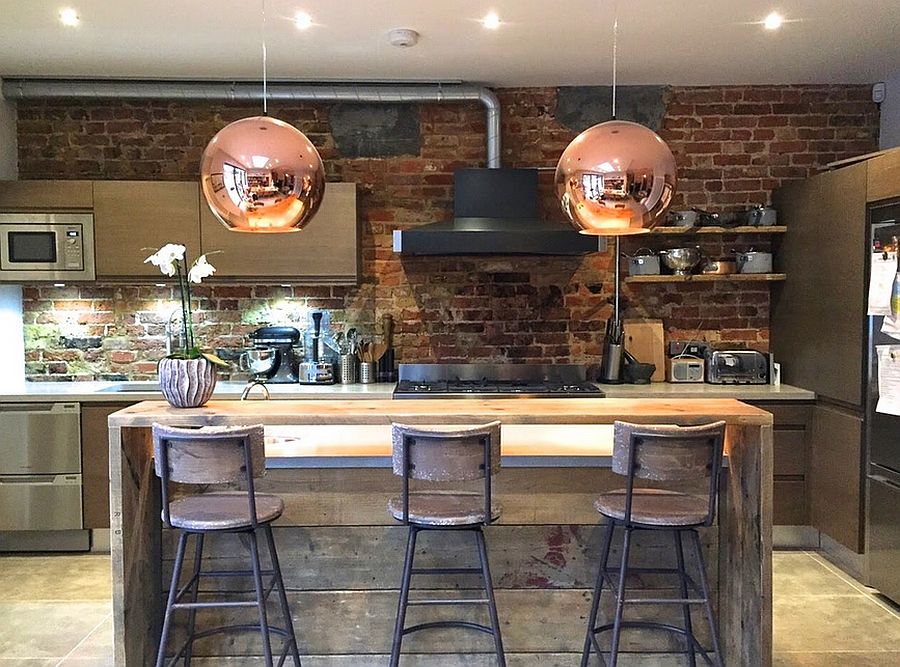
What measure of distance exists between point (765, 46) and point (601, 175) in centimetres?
253

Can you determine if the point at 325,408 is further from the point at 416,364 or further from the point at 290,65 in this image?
the point at 290,65

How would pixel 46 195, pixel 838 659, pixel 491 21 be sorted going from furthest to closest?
pixel 46 195, pixel 491 21, pixel 838 659

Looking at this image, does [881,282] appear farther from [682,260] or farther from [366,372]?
[366,372]

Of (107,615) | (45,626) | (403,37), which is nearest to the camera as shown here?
(45,626)

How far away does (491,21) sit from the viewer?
12.2 feet

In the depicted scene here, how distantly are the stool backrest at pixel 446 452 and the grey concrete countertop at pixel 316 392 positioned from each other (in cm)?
191

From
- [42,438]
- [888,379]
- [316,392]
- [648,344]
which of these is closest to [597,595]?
[888,379]

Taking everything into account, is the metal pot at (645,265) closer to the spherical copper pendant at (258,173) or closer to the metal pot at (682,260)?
the metal pot at (682,260)

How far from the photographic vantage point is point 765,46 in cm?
415

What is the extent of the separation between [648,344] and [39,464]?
3.74m

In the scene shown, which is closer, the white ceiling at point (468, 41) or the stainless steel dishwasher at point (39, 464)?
the white ceiling at point (468, 41)

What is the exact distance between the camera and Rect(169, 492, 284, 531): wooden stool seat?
244cm

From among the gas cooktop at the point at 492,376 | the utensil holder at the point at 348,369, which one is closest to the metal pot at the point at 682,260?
the gas cooktop at the point at 492,376

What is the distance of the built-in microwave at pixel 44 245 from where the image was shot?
179 inches
